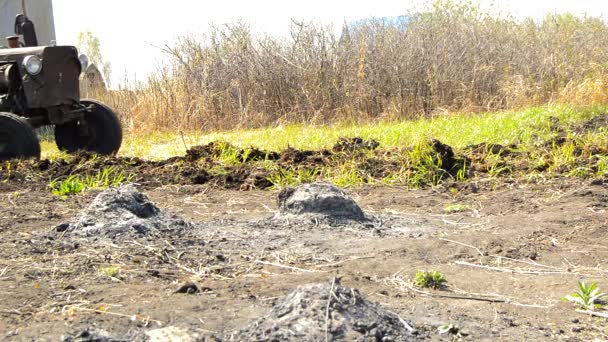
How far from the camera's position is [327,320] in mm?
2807

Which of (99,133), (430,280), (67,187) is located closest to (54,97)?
(99,133)

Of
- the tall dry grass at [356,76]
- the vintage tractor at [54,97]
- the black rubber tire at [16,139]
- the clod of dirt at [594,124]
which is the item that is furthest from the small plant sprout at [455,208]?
the tall dry grass at [356,76]

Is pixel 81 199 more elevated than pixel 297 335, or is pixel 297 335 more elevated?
pixel 297 335

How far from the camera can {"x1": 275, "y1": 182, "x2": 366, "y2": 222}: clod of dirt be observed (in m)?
5.20

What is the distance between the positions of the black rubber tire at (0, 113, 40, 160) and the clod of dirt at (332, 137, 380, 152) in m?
3.09

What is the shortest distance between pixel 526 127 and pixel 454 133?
2.68ft

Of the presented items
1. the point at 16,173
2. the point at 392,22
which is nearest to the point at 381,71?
the point at 392,22

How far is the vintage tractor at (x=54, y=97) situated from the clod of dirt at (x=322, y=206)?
14.7 ft

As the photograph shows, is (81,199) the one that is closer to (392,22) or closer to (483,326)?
(483,326)

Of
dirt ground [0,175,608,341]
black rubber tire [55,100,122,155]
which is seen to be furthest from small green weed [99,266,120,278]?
black rubber tire [55,100,122,155]

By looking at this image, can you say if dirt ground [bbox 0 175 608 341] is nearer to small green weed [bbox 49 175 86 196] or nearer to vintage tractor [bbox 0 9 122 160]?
small green weed [bbox 49 175 86 196]

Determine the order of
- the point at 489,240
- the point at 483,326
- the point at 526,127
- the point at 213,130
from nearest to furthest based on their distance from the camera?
the point at 483,326 < the point at 489,240 < the point at 526,127 < the point at 213,130

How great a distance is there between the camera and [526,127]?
970cm

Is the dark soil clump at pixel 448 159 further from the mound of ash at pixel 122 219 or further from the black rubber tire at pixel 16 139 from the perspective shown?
the black rubber tire at pixel 16 139
